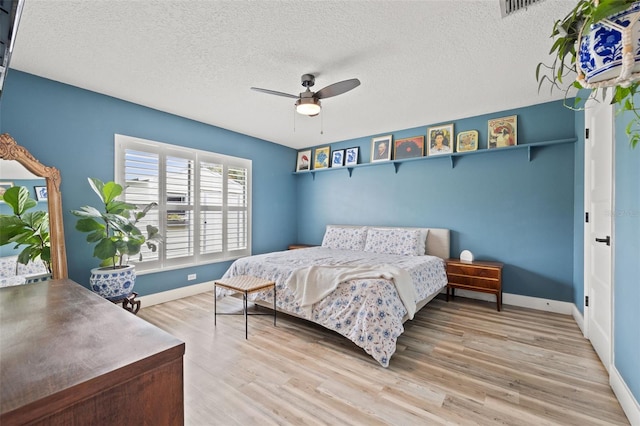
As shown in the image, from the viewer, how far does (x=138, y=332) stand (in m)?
0.79

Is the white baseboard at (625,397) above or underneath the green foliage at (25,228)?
underneath

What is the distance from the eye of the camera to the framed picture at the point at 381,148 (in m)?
4.74

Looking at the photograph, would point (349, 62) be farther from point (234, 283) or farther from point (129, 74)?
point (234, 283)

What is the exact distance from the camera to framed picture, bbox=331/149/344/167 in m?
5.29

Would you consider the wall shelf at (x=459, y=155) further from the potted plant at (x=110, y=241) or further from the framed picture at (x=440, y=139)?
the potted plant at (x=110, y=241)

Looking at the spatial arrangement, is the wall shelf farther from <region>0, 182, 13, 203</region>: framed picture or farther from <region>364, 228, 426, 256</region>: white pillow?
<region>0, 182, 13, 203</region>: framed picture

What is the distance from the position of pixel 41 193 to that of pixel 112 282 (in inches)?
43.0

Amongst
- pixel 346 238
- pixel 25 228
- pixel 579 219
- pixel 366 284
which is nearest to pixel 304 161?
pixel 346 238

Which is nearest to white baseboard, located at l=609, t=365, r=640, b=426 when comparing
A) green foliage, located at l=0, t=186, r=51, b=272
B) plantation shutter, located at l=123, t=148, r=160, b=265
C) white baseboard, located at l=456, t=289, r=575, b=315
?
white baseboard, located at l=456, t=289, r=575, b=315

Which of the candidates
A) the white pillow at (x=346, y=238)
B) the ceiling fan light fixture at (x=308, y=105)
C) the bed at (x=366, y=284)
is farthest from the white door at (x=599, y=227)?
the white pillow at (x=346, y=238)

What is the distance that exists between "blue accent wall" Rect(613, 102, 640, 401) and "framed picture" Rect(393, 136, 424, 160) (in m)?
2.58

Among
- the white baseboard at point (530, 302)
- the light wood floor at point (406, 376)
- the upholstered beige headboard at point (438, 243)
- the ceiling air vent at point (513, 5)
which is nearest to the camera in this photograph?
the light wood floor at point (406, 376)

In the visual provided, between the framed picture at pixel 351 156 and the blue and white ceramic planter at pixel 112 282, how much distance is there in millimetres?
3703

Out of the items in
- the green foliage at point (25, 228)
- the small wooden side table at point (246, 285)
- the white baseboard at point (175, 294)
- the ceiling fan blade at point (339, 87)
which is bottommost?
the white baseboard at point (175, 294)
